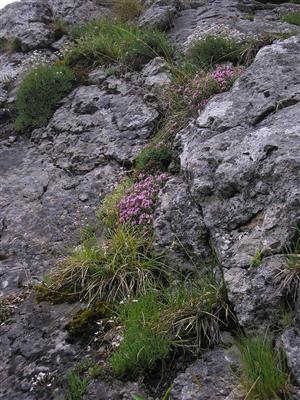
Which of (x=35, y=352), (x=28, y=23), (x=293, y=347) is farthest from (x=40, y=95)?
(x=293, y=347)

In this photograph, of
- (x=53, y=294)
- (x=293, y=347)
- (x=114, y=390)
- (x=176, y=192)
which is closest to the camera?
(x=293, y=347)

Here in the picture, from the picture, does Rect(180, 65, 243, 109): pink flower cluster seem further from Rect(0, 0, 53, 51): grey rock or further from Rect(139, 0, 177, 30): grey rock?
Rect(0, 0, 53, 51): grey rock

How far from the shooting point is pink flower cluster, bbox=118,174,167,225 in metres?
5.64

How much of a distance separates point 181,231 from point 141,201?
35.5 inches

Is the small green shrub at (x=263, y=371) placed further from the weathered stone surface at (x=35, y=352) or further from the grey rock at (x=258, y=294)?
the weathered stone surface at (x=35, y=352)

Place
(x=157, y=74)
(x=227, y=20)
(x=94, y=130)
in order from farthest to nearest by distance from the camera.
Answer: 1. (x=227, y=20)
2. (x=157, y=74)
3. (x=94, y=130)

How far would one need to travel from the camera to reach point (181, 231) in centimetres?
505

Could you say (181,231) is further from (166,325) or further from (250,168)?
(166,325)

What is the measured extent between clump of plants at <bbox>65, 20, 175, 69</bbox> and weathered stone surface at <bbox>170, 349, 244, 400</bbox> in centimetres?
632

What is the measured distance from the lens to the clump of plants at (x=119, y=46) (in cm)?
903

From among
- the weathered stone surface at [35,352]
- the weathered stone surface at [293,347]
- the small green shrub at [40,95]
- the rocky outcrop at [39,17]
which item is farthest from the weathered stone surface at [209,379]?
the rocky outcrop at [39,17]

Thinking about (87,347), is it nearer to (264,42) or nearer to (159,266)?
(159,266)

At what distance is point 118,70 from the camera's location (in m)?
9.01

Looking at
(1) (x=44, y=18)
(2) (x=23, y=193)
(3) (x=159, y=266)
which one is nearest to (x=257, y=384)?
(3) (x=159, y=266)
